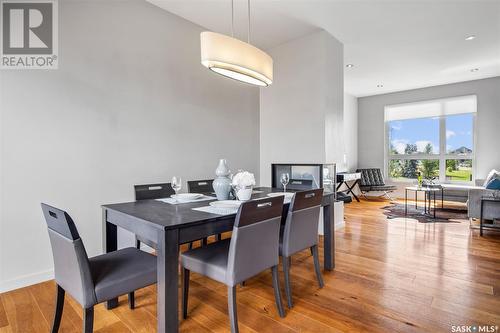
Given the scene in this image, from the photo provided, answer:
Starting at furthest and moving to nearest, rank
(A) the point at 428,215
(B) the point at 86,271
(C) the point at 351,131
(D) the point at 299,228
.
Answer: (C) the point at 351,131 < (A) the point at 428,215 < (D) the point at 299,228 < (B) the point at 86,271

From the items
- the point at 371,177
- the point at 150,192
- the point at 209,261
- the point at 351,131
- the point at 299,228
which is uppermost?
the point at 351,131

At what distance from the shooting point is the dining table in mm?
1401

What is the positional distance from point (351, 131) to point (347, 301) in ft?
21.0

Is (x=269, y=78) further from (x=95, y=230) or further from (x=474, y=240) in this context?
(x=474, y=240)

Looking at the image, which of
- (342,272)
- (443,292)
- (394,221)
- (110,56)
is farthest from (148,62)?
(394,221)

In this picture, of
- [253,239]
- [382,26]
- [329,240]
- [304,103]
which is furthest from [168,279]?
[382,26]

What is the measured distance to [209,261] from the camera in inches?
66.1

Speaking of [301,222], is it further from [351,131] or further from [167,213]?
[351,131]

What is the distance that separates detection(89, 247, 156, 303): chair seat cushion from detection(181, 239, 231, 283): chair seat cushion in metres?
0.23

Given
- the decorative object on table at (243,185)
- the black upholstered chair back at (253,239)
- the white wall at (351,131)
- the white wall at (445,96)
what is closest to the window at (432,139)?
the white wall at (445,96)

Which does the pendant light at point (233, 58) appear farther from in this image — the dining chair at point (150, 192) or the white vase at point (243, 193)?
the dining chair at point (150, 192)

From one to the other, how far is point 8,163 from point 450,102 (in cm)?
833

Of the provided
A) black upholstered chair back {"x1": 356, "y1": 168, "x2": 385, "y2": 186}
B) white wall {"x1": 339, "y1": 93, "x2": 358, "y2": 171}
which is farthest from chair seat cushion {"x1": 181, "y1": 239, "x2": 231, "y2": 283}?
white wall {"x1": 339, "y1": 93, "x2": 358, "y2": 171}

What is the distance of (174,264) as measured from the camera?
4.67ft
